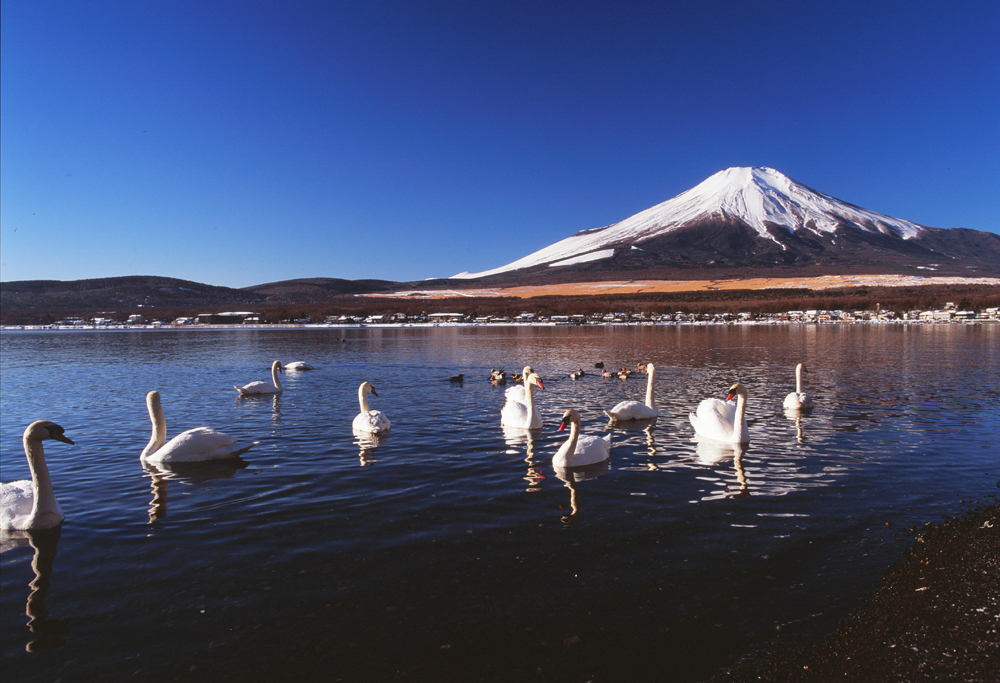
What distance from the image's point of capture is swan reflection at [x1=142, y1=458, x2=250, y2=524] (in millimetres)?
8945

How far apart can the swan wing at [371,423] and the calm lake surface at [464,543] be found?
49 cm

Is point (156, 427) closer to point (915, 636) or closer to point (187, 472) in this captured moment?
point (187, 472)

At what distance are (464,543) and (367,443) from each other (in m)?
5.36

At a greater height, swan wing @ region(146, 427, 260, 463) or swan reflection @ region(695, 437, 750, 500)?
swan wing @ region(146, 427, 260, 463)

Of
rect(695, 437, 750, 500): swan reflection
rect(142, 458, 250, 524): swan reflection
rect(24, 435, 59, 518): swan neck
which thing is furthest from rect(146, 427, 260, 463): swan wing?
rect(695, 437, 750, 500): swan reflection

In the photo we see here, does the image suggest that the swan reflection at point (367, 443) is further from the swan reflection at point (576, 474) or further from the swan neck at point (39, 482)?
the swan neck at point (39, 482)

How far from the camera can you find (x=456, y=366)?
25.7m

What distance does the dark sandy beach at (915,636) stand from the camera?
13.5 ft

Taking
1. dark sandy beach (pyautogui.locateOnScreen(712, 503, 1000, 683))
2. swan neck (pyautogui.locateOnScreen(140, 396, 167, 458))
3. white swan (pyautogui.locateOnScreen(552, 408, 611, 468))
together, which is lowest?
dark sandy beach (pyautogui.locateOnScreen(712, 503, 1000, 683))

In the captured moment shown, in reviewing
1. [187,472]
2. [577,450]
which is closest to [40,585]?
[187,472]

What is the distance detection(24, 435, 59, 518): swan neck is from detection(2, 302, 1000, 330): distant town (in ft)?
196

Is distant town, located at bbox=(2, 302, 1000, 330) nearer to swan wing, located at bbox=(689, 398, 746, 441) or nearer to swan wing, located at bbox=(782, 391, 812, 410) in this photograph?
swan wing, located at bbox=(782, 391, 812, 410)

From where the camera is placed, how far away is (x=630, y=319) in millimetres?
69375

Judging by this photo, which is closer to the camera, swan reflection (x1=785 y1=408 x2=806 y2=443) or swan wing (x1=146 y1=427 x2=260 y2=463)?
swan wing (x1=146 y1=427 x2=260 y2=463)
